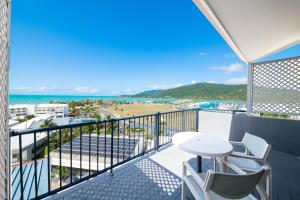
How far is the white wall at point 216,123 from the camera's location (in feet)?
15.3

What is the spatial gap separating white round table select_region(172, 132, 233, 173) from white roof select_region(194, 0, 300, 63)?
185cm

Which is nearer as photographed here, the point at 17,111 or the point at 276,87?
the point at 276,87

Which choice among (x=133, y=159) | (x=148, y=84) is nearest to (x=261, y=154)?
(x=133, y=159)

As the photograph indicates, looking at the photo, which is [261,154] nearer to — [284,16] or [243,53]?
[284,16]

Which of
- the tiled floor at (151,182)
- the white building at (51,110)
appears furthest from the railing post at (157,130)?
the white building at (51,110)

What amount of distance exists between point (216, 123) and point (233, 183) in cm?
404

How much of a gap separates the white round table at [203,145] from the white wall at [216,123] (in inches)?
111

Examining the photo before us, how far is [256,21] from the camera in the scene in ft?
8.49

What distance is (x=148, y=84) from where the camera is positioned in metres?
42.0

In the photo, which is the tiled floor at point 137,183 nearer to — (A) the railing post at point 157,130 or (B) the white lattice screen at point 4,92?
(A) the railing post at point 157,130

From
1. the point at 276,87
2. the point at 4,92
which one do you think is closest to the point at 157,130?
the point at 4,92

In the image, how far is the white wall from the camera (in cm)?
467

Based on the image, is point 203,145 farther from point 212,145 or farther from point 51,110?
point 51,110

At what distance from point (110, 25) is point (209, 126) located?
56.2ft
